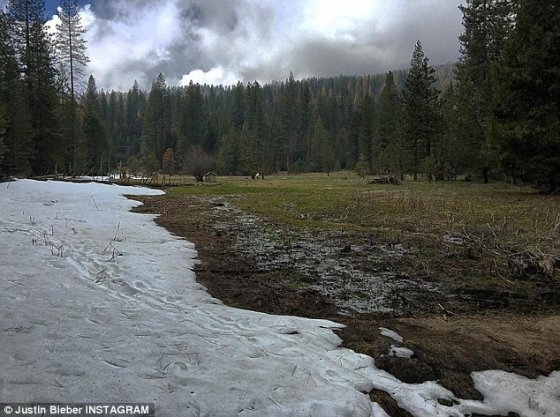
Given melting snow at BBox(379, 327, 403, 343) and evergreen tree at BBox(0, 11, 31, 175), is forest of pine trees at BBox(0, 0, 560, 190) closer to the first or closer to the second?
evergreen tree at BBox(0, 11, 31, 175)

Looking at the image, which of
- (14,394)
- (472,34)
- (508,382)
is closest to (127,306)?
(14,394)

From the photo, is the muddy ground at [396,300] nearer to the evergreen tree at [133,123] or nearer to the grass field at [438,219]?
the grass field at [438,219]

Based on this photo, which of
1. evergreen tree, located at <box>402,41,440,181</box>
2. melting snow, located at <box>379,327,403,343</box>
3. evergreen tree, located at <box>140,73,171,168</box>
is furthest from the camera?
evergreen tree, located at <box>140,73,171,168</box>

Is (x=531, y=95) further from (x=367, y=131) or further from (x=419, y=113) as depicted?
(x=367, y=131)

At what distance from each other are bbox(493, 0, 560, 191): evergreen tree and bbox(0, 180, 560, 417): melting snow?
1757 cm

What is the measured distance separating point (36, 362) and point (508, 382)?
432 cm

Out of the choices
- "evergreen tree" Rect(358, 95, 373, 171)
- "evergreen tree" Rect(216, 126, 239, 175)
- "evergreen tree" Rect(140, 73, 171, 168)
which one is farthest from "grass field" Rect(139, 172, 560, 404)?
"evergreen tree" Rect(140, 73, 171, 168)

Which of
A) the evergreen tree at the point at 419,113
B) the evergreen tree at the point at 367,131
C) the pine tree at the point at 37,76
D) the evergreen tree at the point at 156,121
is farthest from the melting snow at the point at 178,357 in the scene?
the evergreen tree at the point at 156,121

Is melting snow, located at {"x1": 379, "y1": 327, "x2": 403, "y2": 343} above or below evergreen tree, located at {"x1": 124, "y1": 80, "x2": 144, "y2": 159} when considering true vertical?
below

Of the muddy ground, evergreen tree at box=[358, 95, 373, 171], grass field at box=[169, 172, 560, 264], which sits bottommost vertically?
the muddy ground

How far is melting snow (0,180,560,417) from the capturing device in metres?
3.12

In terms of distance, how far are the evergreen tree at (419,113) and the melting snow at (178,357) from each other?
116 ft

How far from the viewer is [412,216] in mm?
13938

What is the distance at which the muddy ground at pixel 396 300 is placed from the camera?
4227 mm
